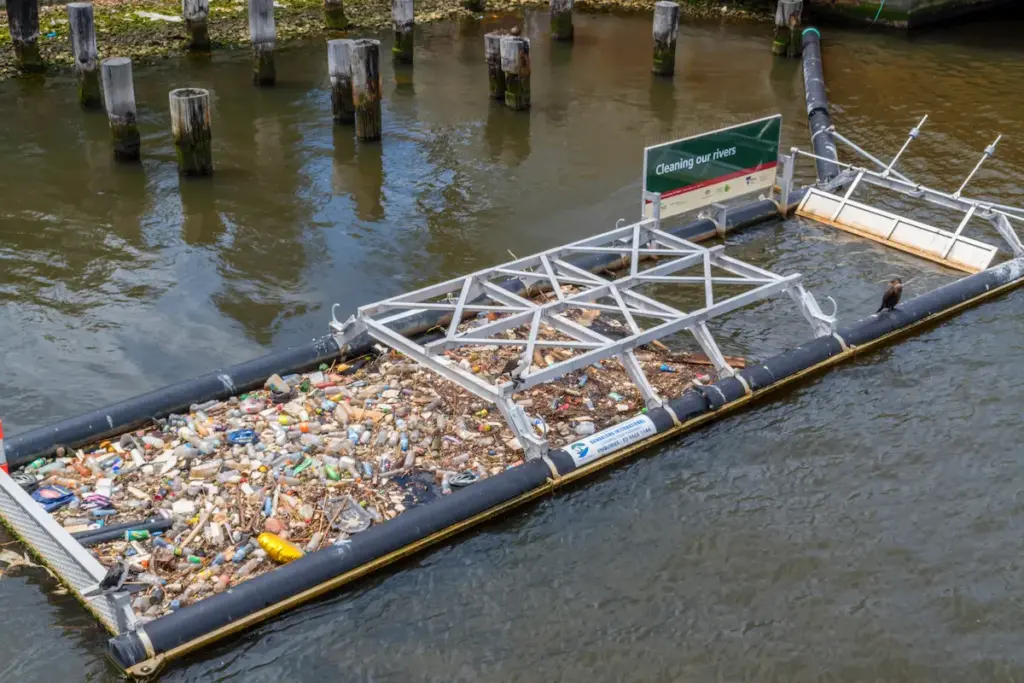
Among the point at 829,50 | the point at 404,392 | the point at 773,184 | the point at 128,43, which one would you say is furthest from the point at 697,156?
the point at 128,43

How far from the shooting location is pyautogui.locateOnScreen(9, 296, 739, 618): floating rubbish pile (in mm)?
9391

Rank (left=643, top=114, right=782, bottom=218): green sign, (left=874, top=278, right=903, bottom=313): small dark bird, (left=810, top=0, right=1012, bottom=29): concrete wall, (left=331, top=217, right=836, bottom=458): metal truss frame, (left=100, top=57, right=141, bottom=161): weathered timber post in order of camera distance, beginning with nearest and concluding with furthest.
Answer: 1. (left=331, top=217, right=836, bottom=458): metal truss frame
2. (left=874, top=278, right=903, bottom=313): small dark bird
3. (left=643, top=114, right=782, bottom=218): green sign
4. (left=100, top=57, right=141, bottom=161): weathered timber post
5. (left=810, top=0, right=1012, bottom=29): concrete wall

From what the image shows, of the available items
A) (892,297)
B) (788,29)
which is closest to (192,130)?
(892,297)

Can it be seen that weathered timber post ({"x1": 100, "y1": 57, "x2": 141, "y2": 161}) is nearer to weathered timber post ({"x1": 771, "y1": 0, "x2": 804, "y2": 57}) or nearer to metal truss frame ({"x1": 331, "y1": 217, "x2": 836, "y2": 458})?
metal truss frame ({"x1": 331, "y1": 217, "x2": 836, "y2": 458})

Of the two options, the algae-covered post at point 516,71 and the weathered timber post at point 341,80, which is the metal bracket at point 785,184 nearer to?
the algae-covered post at point 516,71

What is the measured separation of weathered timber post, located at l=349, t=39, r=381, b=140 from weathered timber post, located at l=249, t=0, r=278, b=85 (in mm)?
3590

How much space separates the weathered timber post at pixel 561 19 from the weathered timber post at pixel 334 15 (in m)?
5.10

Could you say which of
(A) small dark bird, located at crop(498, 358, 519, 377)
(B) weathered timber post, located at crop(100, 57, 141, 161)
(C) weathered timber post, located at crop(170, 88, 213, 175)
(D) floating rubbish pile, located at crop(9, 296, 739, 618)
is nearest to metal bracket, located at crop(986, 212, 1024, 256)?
(D) floating rubbish pile, located at crop(9, 296, 739, 618)

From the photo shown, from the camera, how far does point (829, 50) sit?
25797mm

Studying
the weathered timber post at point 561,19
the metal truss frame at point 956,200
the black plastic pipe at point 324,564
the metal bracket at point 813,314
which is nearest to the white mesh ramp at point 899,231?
the metal truss frame at point 956,200

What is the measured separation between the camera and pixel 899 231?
1598 centimetres

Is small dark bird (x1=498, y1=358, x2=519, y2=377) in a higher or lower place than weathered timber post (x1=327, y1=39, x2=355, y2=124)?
lower

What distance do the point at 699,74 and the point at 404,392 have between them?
49.1ft

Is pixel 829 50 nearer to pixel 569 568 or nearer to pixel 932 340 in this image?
pixel 932 340
